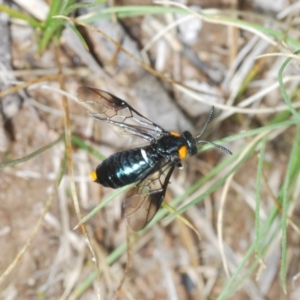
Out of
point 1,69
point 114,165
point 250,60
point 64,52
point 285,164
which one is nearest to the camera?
point 114,165

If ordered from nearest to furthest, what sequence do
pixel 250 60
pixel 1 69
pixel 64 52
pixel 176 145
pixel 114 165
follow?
1. pixel 114 165
2. pixel 176 145
3. pixel 1 69
4. pixel 64 52
5. pixel 250 60

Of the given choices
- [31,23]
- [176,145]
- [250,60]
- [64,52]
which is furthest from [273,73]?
[31,23]

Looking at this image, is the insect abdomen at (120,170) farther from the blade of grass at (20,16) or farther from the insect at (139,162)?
the blade of grass at (20,16)

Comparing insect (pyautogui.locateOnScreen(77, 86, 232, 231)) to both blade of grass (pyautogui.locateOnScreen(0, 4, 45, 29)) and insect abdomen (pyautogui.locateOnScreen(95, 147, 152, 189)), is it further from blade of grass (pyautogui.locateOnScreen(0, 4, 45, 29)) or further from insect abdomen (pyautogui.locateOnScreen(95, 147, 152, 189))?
blade of grass (pyautogui.locateOnScreen(0, 4, 45, 29))

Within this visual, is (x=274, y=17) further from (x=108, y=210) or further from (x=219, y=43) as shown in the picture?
(x=108, y=210)

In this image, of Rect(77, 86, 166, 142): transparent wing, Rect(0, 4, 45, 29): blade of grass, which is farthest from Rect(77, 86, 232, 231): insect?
Rect(0, 4, 45, 29): blade of grass

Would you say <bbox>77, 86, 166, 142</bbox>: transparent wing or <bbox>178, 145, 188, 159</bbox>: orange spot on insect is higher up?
<bbox>77, 86, 166, 142</bbox>: transparent wing

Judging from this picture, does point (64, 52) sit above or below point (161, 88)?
above

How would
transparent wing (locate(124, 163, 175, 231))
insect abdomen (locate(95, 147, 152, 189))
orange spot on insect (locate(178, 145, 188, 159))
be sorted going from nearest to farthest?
transparent wing (locate(124, 163, 175, 231)) < insect abdomen (locate(95, 147, 152, 189)) < orange spot on insect (locate(178, 145, 188, 159))

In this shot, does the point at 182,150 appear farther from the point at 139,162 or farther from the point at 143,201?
Answer: the point at 143,201
